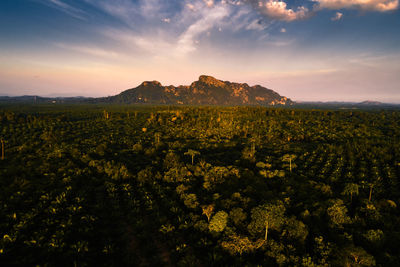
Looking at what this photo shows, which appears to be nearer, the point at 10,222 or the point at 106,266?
the point at 106,266

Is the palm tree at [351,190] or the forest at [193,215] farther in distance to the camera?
the palm tree at [351,190]

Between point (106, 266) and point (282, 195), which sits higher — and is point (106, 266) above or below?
below

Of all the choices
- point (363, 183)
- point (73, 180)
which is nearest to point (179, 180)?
point (73, 180)

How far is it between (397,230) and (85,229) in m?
61.5

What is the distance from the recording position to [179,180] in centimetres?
5519

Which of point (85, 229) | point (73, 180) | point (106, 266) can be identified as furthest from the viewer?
point (73, 180)

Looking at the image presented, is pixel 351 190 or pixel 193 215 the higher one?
pixel 351 190

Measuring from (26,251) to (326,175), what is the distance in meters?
82.4

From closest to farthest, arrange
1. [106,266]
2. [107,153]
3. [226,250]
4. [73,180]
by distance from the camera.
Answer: [106,266] → [226,250] → [73,180] → [107,153]

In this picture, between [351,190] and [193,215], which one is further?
[351,190]

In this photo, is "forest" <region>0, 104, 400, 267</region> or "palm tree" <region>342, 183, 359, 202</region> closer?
"forest" <region>0, 104, 400, 267</region>

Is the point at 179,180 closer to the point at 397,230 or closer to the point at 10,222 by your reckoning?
the point at 10,222

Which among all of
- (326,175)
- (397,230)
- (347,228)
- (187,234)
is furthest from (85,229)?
(326,175)

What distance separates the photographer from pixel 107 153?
83.8 m
